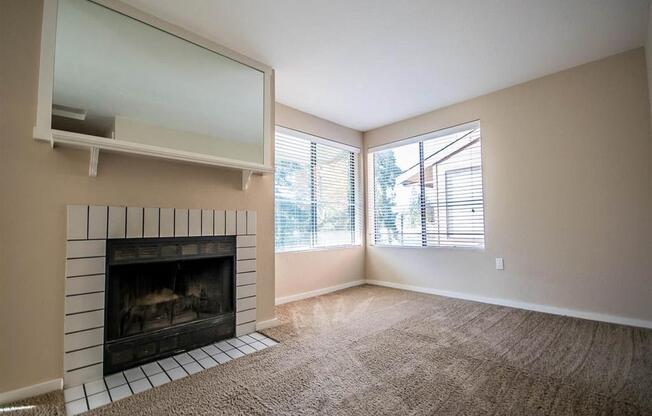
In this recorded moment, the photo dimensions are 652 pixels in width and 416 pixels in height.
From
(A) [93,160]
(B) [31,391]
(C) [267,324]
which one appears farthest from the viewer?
(C) [267,324]

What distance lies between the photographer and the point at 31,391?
5.38 ft

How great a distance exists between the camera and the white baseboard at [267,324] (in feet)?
8.57

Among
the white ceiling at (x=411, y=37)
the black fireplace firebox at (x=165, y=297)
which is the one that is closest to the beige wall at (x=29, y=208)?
the black fireplace firebox at (x=165, y=297)

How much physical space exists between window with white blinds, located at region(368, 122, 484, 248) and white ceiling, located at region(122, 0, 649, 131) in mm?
748

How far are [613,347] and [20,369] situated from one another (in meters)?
3.71

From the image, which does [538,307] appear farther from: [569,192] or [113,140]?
[113,140]

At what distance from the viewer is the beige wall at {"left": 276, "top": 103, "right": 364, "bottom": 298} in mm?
3539

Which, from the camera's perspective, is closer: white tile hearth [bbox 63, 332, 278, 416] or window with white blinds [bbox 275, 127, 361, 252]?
white tile hearth [bbox 63, 332, 278, 416]

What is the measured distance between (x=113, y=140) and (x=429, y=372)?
94.0 inches

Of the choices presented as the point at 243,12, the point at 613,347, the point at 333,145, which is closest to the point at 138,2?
the point at 243,12

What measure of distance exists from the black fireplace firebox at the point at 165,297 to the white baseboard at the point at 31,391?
0.76 ft

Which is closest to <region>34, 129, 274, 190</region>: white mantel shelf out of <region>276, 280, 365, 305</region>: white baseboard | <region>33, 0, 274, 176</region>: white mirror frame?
<region>33, 0, 274, 176</region>: white mirror frame

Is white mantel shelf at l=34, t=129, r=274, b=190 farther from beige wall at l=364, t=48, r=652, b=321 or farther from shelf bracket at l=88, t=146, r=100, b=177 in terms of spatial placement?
beige wall at l=364, t=48, r=652, b=321

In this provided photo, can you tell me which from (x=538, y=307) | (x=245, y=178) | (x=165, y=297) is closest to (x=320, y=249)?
(x=245, y=178)
